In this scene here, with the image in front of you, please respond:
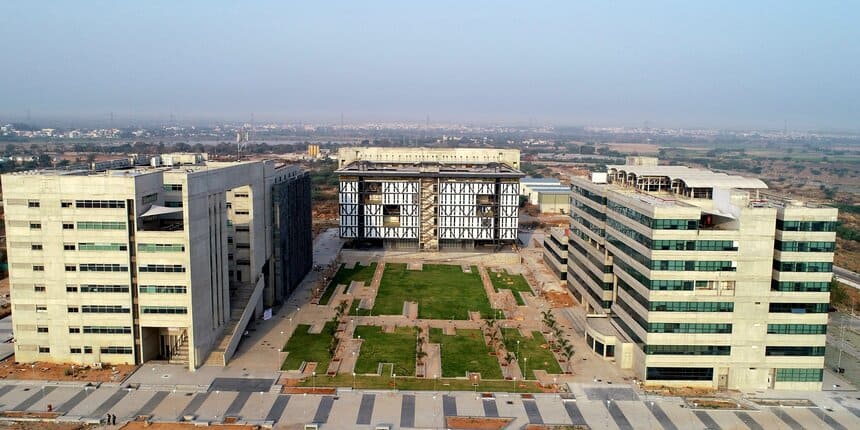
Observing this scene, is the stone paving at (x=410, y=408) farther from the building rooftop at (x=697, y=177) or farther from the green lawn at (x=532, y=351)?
the building rooftop at (x=697, y=177)

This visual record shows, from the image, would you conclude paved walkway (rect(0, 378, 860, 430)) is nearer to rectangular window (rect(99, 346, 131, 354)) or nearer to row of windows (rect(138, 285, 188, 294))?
rectangular window (rect(99, 346, 131, 354))

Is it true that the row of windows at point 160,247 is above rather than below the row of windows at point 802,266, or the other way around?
above

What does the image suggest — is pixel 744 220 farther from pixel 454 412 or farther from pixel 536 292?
pixel 536 292

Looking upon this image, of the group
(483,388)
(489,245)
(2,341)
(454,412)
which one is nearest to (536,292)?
(489,245)

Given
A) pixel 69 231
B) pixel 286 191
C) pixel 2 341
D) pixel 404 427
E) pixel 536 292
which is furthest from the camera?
pixel 536 292

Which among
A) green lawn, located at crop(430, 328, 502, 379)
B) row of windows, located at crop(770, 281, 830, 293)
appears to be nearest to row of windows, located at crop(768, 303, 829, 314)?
row of windows, located at crop(770, 281, 830, 293)

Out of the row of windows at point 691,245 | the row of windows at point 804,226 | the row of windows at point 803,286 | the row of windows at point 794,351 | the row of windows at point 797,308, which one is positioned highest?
the row of windows at point 804,226

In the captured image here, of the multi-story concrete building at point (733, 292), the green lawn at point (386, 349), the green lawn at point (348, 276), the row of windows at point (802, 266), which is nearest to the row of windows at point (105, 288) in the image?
the green lawn at point (386, 349)
